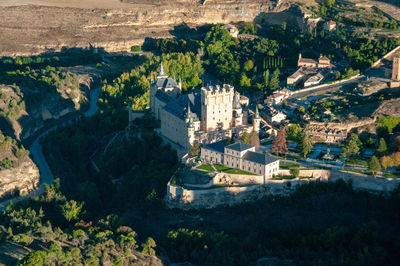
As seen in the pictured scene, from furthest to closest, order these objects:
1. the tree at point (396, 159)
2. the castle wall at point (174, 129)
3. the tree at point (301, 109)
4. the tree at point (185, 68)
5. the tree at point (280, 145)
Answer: the tree at point (185, 68) < the tree at point (301, 109) < the castle wall at point (174, 129) < the tree at point (280, 145) < the tree at point (396, 159)

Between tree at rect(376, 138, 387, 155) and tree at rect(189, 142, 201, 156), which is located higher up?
tree at rect(376, 138, 387, 155)

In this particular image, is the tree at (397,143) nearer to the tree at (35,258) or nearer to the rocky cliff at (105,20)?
the tree at (35,258)

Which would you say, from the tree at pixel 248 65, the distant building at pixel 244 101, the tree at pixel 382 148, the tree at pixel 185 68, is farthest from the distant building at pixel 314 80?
the tree at pixel 382 148

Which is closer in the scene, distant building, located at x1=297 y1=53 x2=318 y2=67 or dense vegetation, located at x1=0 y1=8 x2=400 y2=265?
dense vegetation, located at x1=0 y1=8 x2=400 y2=265

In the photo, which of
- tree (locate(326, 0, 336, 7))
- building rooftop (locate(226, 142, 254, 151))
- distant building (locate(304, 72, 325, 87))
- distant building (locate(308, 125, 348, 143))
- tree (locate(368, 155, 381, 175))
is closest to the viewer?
tree (locate(368, 155, 381, 175))

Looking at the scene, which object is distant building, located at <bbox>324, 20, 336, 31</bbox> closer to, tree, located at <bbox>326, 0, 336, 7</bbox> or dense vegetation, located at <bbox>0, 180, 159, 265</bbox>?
tree, located at <bbox>326, 0, 336, 7</bbox>

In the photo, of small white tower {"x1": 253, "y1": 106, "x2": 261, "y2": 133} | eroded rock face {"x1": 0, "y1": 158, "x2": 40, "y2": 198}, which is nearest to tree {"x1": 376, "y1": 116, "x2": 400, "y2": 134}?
small white tower {"x1": 253, "y1": 106, "x2": 261, "y2": 133}
